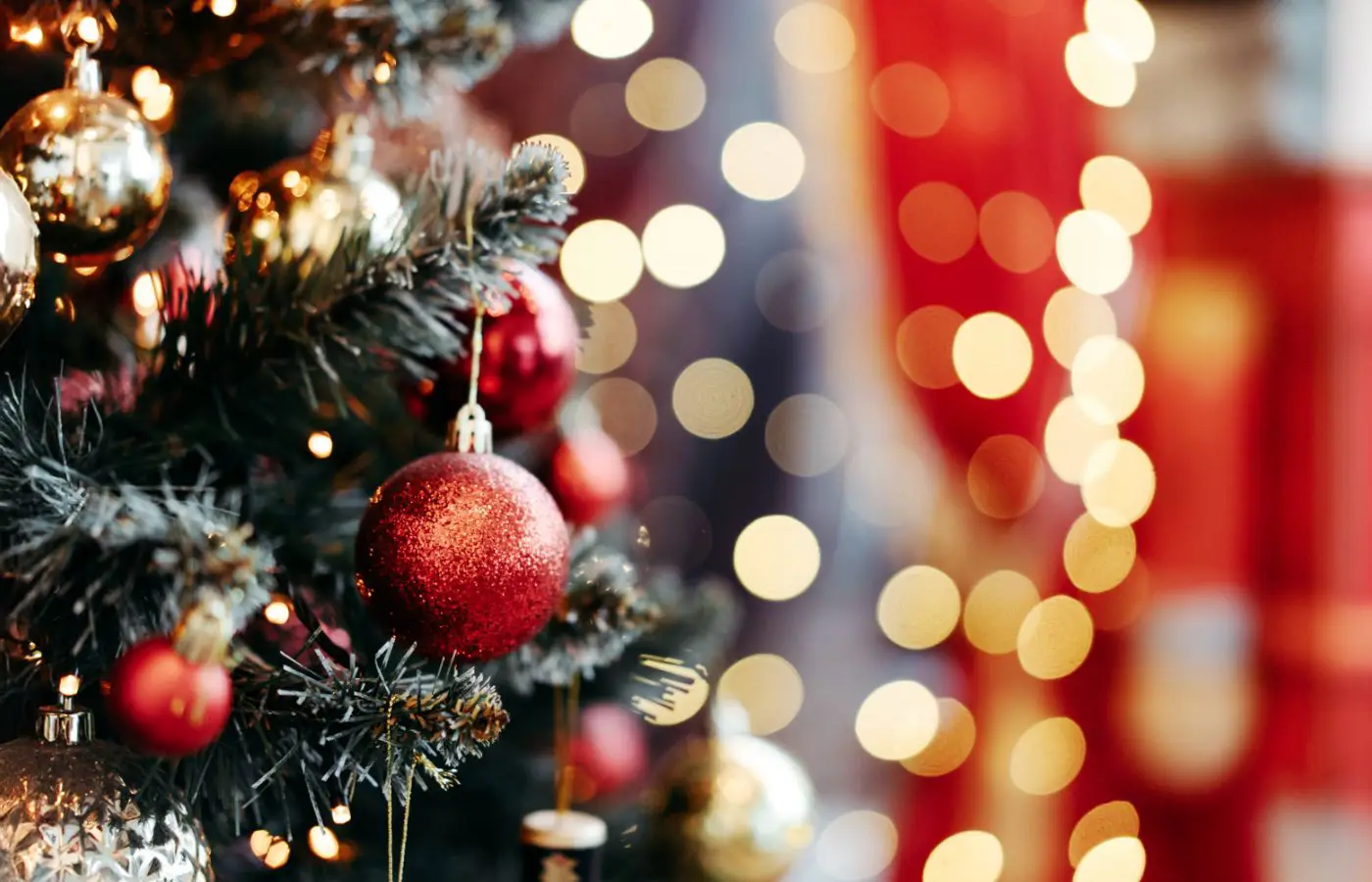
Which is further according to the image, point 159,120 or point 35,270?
point 159,120

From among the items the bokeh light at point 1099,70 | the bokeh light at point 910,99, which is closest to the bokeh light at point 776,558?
the bokeh light at point 910,99

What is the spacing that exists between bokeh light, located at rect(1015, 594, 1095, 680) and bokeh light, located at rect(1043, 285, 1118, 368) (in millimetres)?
221

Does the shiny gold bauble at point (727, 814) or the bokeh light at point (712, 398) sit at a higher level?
the bokeh light at point (712, 398)

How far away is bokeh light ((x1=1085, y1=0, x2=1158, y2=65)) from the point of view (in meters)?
1.02

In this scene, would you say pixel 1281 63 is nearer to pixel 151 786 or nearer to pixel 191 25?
pixel 191 25

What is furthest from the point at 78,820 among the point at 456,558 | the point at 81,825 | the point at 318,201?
the point at 318,201

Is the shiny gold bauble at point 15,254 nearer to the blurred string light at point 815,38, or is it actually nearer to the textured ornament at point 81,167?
the textured ornament at point 81,167

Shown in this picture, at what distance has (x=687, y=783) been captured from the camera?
26.2 inches

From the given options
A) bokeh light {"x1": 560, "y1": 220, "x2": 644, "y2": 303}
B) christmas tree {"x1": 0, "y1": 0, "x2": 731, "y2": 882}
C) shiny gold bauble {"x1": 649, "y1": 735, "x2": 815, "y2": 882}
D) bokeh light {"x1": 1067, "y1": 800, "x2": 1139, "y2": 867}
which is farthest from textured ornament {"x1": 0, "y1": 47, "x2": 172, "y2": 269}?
bokeh light {"x1": 1067, "y1": 800, "x2": 1139, "y2": 867}

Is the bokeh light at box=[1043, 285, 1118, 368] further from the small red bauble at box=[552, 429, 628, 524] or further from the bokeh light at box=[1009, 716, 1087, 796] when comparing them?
the small red bauble at box=[552, 429, 628, 524]

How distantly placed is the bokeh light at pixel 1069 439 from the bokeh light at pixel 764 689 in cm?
30

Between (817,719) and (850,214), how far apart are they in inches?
17.8

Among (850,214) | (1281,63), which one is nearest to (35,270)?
(850,214)

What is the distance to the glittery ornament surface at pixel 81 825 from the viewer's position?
1.25 feet
